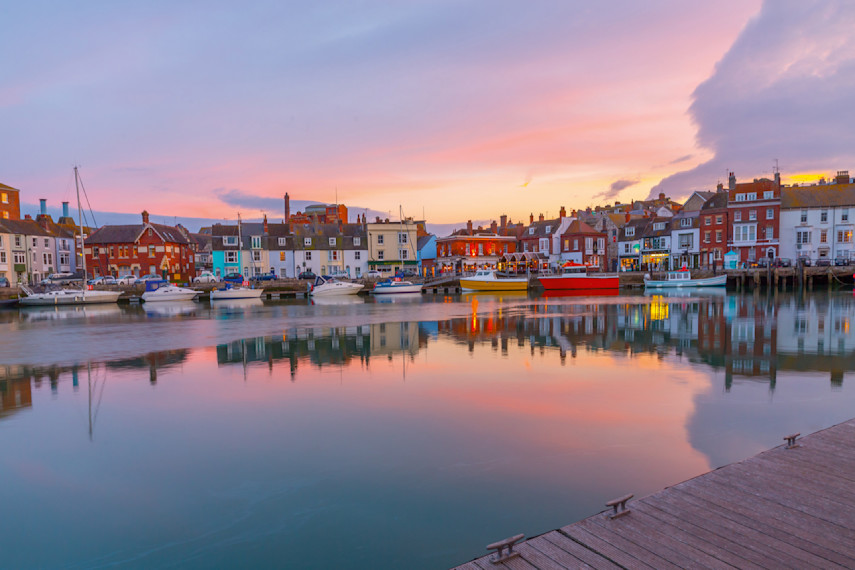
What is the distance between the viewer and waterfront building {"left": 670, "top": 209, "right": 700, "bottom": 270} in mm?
→ 66875

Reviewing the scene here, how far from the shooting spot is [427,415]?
11.8 metres

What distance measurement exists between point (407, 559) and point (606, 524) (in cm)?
231

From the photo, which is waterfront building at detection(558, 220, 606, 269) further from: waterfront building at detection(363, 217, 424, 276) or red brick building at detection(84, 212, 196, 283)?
red brick building at detection(84, 212, 196, 283)

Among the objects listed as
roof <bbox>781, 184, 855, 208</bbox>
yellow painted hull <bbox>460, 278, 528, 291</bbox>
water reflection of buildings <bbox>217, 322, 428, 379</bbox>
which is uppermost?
roof <bbox>781, 184, 855, 208</bbox>

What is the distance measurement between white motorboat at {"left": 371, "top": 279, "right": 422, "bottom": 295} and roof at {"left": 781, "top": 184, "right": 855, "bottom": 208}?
43.3 metres

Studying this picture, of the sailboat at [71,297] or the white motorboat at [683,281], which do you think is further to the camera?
the white motorboat at [683,281]

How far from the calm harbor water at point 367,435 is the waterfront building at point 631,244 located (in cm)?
5563

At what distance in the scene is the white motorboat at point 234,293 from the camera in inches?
2100

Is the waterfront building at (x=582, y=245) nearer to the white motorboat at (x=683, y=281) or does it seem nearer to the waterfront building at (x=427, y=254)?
the white motorboat at (x=683, y=281)

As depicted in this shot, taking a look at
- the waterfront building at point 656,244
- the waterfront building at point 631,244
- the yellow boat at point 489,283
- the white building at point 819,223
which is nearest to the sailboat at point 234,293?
the yellow boat at point 489,283

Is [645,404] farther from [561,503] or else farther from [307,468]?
[307,468]

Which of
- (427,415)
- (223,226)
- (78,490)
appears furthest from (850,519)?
(223,226)

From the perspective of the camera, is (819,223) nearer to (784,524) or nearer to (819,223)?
(819,223)

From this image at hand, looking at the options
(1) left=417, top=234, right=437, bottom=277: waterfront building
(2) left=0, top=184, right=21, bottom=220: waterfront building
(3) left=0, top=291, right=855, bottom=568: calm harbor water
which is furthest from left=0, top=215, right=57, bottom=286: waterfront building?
(3) left=0, top=291, right=855, bottom=568: calm harbor water
